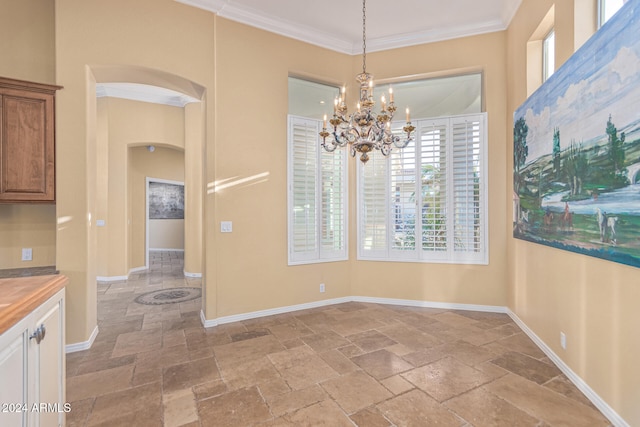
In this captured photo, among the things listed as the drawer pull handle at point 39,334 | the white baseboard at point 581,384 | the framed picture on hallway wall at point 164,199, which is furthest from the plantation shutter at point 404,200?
the framed picture on hallway wall at point 164,199

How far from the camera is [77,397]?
2299 millimetres

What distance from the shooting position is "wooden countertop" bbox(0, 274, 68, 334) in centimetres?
119

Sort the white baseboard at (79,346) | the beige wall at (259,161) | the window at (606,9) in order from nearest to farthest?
the window at (606,9)
the beige wall at (259,161)
the white baseboard at (79,346)

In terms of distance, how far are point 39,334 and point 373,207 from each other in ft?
12.5

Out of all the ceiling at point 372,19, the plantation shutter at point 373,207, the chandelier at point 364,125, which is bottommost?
the plantation shutter at point 373,207

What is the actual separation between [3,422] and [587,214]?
11.0 feet

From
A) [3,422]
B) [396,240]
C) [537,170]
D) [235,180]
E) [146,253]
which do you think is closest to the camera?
[3,422]

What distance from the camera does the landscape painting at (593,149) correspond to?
1773mm

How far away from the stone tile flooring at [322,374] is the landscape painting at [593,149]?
3.80 feet

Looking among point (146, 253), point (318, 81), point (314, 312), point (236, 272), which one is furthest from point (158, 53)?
point (146, 253)

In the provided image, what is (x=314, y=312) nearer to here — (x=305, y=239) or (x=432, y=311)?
(x=305, y=239)

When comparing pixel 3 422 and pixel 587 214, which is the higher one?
pixel 587 214

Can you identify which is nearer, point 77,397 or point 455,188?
point 77,397

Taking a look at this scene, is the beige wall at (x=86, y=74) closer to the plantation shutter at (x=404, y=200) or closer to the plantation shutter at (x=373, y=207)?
the plantation shutter at (x=373, y=207)
